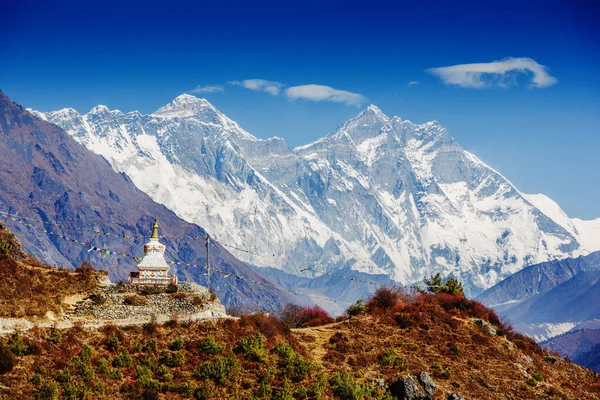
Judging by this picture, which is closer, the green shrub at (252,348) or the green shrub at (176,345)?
the green shrub at (176,345)

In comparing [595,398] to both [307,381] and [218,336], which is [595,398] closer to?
[307,381]

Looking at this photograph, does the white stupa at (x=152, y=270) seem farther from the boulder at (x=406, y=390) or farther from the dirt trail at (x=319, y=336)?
the boulder at (x=406, y=390)

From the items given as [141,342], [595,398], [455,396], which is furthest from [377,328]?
[141,342]

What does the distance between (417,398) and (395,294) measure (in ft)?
89.4

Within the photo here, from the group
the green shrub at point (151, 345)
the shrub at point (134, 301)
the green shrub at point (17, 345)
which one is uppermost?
the shrub at point (134, 301)

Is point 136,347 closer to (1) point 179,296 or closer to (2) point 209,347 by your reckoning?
(2) point 209,347

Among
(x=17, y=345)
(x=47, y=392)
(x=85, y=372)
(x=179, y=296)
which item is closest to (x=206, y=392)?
(x=85, y=372)

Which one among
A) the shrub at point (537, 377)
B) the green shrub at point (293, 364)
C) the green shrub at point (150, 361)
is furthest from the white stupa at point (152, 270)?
the shrub at point (537, 377)

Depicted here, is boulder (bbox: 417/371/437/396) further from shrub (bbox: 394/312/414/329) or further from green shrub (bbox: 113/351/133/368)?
green shrub (bbox: 113/351/133/368)

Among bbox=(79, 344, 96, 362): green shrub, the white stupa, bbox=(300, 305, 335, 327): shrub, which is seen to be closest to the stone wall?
the white stupa

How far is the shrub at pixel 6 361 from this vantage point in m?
51.0

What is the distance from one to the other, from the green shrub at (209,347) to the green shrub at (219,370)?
1.50 m

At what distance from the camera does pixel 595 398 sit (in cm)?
7531

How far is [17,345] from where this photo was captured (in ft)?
176
